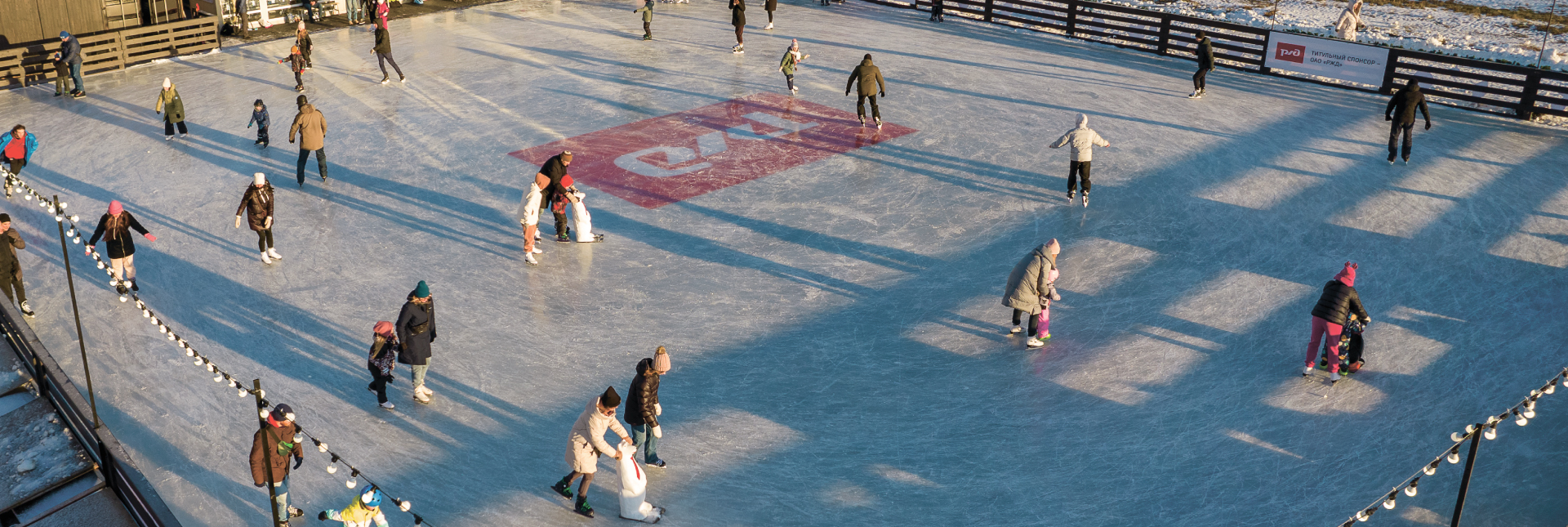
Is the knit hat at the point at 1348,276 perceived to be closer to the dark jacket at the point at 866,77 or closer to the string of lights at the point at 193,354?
the string of lights at the point at 193,354

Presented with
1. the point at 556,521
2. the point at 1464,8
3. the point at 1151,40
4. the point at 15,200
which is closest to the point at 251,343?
the point at 556,521

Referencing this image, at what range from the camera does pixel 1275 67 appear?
2617 cm

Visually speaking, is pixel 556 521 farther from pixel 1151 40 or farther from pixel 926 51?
pixel 1151 40

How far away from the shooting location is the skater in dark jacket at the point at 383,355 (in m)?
11.5

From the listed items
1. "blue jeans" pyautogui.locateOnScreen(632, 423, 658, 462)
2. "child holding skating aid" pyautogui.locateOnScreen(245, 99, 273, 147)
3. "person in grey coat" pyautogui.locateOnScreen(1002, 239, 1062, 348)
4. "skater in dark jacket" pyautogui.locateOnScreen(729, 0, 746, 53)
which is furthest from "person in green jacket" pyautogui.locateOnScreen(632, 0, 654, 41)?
"blue jeans" pyautogui.locateOnScreen(632, 423, 658, 462)

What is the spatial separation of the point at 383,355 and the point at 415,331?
42cm

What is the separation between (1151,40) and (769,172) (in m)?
13.5

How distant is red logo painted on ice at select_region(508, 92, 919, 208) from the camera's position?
63.1ft

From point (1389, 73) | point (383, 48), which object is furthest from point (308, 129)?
point (1389, 73)

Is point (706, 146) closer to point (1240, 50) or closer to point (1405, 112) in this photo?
point (1405, 112)

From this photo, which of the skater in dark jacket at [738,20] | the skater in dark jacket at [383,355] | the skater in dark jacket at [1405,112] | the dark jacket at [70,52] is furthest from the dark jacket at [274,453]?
the skater in dark jacket at [738,20]

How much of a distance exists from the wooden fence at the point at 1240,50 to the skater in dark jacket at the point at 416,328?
69.2 feet

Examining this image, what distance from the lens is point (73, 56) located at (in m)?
23.7

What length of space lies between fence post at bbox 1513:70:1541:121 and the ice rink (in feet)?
2.46
